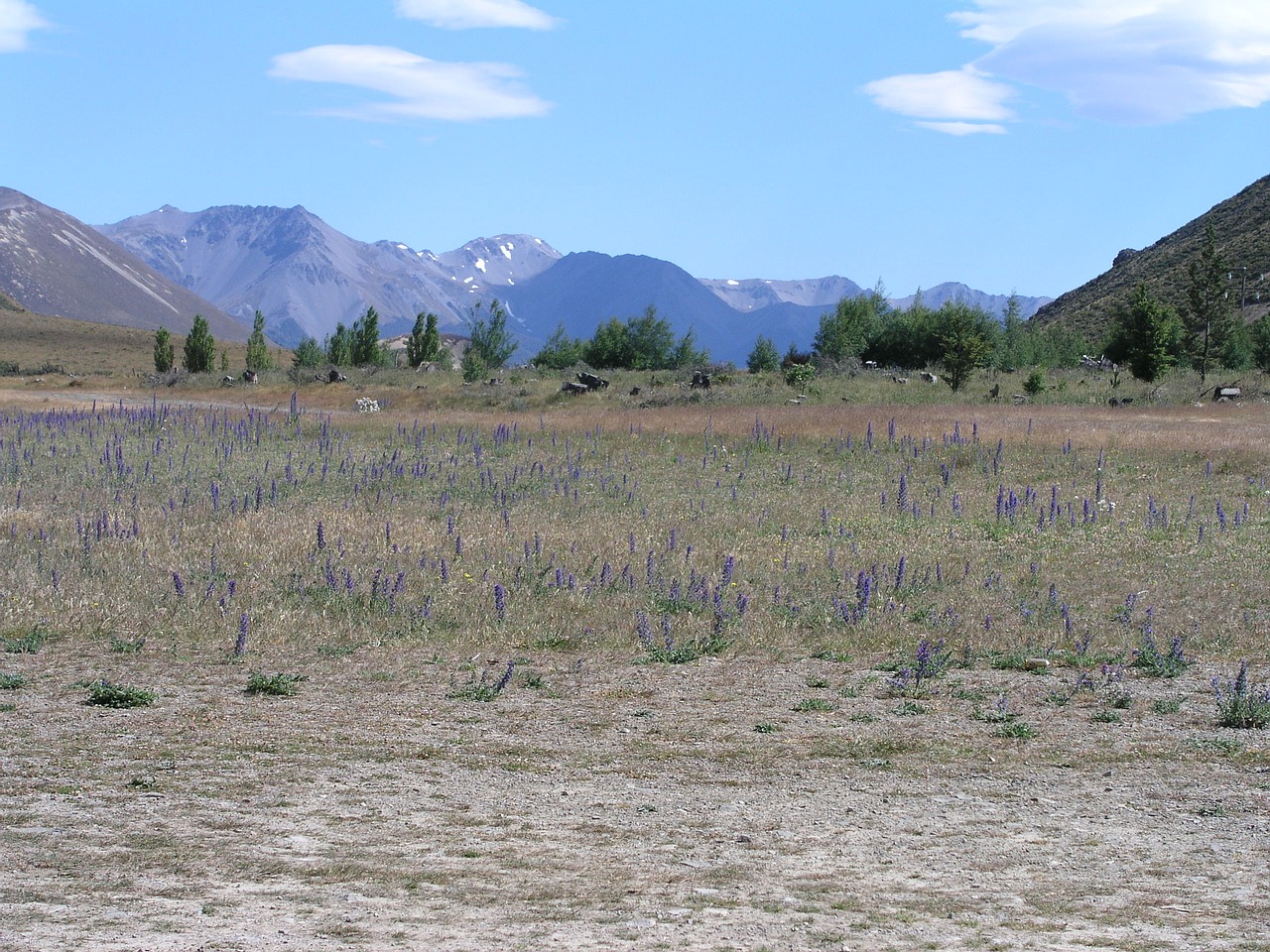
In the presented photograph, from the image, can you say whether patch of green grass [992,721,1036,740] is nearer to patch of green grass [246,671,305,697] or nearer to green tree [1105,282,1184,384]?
patch of green grass [246,671,305,697]

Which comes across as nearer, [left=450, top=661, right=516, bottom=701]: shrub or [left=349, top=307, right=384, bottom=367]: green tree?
Result: [left=450, top=661, right=516, bottom=701]: shrub

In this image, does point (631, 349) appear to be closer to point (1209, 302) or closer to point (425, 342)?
point (425, 342)

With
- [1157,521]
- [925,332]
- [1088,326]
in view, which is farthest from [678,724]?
[1088,326]

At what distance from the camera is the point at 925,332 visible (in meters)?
68.6

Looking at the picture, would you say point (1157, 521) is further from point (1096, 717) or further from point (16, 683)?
point (16, 683)

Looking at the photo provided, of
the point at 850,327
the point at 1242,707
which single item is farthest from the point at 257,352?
the point at 1242,707

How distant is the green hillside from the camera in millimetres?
90812

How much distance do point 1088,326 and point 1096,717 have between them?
333ft

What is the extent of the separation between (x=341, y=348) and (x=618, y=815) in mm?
77030

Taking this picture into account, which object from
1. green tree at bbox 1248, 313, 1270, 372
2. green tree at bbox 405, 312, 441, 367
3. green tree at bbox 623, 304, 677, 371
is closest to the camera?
green tree at bbox 1248, 313, 1270, 372

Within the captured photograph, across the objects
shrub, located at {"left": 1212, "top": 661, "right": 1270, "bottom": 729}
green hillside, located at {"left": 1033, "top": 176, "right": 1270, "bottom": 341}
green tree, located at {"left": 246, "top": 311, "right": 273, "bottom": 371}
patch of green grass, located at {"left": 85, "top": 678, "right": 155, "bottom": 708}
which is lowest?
patch of green grass, located at {"left": 85, "top": 678, "right": 155, "bottom": 708}

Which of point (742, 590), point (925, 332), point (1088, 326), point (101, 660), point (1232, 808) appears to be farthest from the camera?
point (1088, 326)

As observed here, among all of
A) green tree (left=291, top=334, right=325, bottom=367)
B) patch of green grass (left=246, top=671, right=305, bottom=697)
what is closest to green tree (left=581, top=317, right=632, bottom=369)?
green tree (left=291, top=334, right=325, bottom=367)

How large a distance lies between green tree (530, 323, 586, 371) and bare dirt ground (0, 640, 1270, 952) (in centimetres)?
6863
